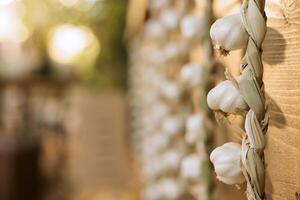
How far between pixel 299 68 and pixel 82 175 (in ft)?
14.4

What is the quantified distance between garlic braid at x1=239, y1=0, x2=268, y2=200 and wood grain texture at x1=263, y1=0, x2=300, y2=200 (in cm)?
4

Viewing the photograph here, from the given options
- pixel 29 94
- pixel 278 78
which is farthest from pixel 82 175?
pixel 278 78

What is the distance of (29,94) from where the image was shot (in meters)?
6.68

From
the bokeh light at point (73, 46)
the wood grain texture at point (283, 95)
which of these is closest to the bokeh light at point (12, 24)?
the bokeh light at point (73, 46)

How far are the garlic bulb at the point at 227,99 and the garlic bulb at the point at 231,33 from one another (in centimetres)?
4

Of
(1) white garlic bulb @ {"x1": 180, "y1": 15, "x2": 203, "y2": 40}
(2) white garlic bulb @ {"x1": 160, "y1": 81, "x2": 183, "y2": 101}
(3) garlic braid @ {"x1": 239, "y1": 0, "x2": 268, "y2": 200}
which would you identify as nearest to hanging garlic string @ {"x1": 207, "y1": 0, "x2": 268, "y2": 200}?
(3) garlic braid @ {"x1": 239, "y1": 0, "x2": 268, "y2": 200}

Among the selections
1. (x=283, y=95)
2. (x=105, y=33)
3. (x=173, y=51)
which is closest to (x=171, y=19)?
(x=173, y=51)

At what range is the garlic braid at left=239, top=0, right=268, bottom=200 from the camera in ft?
1.60

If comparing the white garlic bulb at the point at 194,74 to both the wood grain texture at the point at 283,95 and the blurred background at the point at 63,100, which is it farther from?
the blurred background at the point at 63,100

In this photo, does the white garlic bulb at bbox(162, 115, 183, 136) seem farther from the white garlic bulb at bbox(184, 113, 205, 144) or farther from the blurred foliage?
the blurred foliage

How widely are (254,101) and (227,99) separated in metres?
0.05

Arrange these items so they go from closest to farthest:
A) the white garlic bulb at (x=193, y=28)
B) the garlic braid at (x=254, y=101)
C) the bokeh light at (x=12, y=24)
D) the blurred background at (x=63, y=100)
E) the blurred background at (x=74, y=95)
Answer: the garlic braid at (x=254, y=101), the white garlic bulb at (x=193, y=28), the blurred background at (x=74, y=95), the blurred background at (x=63, y=100), the bokeh light at (x=12, y=24)

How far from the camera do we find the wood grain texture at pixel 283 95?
525mm

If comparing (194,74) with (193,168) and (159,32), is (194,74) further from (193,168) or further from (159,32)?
(159,32)
